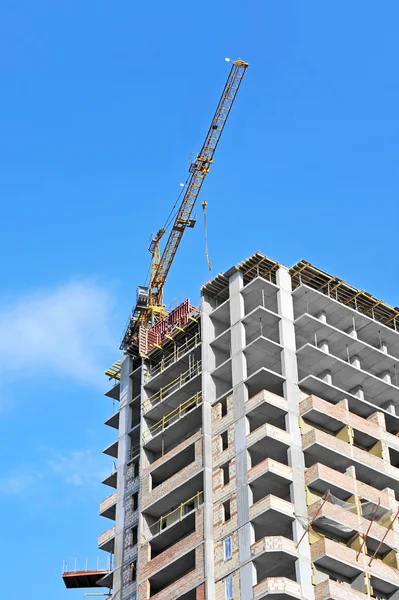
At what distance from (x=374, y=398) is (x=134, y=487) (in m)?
22.6

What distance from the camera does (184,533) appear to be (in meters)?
111

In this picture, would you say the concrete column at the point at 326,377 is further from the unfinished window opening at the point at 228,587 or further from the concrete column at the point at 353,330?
the unfinished window opening at the point at 228,587

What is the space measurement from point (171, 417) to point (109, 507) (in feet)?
33.5

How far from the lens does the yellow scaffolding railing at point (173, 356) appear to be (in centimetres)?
12200

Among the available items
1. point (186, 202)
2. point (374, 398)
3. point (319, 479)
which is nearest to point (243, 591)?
point (319, 479)

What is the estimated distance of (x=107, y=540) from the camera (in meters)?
120

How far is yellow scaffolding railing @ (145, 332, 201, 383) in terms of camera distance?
12200 centimetres

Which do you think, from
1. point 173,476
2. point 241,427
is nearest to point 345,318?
point 241,427

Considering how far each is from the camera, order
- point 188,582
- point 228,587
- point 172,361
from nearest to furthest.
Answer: point 228,587 < point 188,582 < point 172,361

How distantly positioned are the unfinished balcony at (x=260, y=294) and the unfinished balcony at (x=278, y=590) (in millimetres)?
27601

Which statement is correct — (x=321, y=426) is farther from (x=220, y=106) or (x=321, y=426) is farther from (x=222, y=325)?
(x=220, y=106)

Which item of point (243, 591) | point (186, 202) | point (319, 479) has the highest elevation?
point (186, 202)

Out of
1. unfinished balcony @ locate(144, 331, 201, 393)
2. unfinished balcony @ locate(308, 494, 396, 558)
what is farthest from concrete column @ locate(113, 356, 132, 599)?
unfinished balcony @ locate(308, 494, 396, 558)

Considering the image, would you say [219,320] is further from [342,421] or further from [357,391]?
[342,421]
